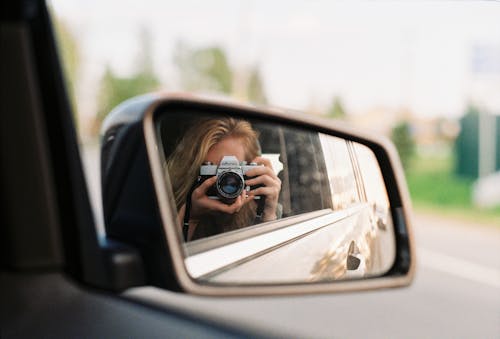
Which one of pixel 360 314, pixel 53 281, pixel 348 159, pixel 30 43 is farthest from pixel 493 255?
pixel 30 43

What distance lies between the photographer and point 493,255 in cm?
1024

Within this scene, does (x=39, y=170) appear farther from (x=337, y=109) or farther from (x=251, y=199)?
(x=337, y=109)

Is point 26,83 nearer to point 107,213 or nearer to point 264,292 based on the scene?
point 107,213

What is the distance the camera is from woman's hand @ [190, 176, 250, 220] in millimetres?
1527

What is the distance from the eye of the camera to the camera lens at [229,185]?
4.98 ft

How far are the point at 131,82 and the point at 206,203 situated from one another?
53.6 m

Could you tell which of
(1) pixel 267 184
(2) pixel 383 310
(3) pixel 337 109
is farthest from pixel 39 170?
(3) pixel 337 109

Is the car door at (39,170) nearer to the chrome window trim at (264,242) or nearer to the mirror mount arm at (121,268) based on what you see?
the mirror mount arm at (121,268)

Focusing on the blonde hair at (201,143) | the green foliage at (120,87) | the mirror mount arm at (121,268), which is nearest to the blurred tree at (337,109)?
the green foliage at (120,87)

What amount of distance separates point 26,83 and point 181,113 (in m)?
0.45

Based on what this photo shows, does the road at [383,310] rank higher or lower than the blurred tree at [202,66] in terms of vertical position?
lower

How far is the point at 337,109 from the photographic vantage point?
1166 inches

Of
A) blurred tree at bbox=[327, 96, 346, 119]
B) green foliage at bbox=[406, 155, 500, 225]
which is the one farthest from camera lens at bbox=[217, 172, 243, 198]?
blurred tree at bbox=[327, 96, 346, 119]

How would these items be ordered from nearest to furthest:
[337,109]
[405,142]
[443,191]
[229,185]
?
[229,185], [443,191], [405,142], [337,109]
